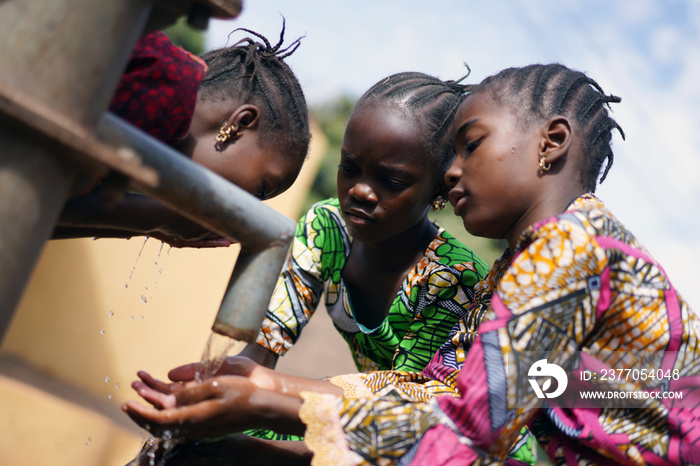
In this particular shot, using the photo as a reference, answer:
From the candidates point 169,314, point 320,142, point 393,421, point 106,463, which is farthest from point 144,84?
point 320,142

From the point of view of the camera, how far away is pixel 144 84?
1918 mm

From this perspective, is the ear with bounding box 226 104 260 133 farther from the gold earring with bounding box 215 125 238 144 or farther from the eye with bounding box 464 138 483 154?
the eye with bounding box 464 138 483 154

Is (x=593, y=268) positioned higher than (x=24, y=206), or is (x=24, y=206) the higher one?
(x=593, y=268)

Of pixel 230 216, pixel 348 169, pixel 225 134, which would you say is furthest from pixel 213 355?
pixel 348 169

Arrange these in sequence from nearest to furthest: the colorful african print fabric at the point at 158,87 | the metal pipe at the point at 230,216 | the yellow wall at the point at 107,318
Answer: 1. the metal pipe at the point at 230,216
2. the colorful african print fabric at the point at 158,87
3. the yellow wall at the point at 107,318

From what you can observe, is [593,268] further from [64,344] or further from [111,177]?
[64,344]

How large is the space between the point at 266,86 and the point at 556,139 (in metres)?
1.09

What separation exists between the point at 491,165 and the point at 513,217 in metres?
0.18

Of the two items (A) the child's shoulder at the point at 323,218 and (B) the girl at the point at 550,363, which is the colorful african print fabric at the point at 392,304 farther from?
(B) the girl at the point at 550,363

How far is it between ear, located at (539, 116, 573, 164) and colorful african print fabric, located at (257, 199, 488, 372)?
2.03 ft

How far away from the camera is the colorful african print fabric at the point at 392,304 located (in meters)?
2.51

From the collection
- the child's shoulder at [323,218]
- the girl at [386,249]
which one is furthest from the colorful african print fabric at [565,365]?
the child's shoulder at [323,218]

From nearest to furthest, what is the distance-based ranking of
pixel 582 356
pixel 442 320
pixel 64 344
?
pixel 582 356
pixel 442 320
pixel 64 344

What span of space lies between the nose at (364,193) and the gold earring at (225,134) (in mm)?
579
